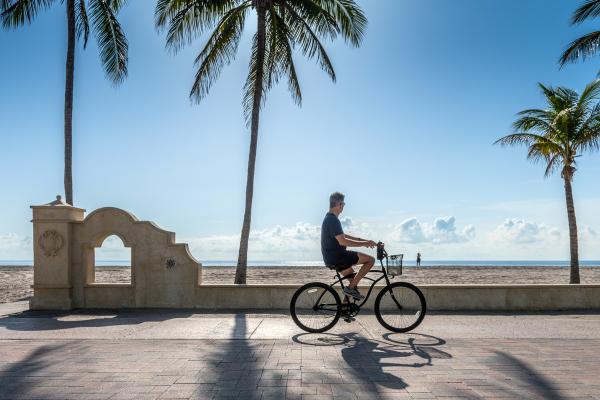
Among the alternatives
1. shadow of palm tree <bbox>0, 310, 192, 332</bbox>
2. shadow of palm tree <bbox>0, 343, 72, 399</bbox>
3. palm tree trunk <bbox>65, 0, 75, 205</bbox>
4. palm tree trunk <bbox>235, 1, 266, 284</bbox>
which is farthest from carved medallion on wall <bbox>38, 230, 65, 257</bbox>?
palm tree trunk <bbox>65, 0, 75, 205</bbox>

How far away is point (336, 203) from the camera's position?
758 centimetres

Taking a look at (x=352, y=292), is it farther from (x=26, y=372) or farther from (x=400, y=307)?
(x=26, y=372)

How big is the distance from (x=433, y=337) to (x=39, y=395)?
196 inches

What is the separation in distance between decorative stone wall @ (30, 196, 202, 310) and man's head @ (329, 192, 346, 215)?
4.25m

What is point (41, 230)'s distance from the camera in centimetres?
1049

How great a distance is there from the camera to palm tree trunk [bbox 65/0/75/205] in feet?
50.8

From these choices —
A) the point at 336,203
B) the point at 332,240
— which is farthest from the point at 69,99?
the point at 332,240

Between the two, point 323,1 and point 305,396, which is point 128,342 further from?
point 323,1

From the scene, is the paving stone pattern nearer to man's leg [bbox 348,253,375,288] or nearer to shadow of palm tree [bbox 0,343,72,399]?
shadow of palm tree [bbox 0,343,72,399]

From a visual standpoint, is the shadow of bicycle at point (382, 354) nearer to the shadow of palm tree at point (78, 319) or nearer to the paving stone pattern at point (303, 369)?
the paving stone pattern at point (303, 369)

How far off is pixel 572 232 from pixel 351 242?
13.5m

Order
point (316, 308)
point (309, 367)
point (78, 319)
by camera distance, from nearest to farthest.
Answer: point (309, 367)
point (316, 308)
point (78, 319)

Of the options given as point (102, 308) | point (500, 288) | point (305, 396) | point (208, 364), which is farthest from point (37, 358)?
point (500, 288)

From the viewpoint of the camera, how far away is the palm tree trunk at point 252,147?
13747 millimetres
